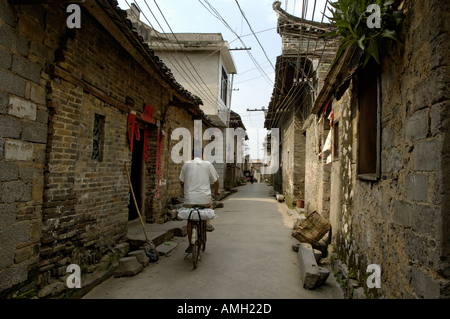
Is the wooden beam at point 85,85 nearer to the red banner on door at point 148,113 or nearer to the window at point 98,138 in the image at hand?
the window at point 98,138

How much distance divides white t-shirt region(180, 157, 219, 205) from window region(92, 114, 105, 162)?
157 centimetres

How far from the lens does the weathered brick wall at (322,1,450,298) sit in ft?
7.17

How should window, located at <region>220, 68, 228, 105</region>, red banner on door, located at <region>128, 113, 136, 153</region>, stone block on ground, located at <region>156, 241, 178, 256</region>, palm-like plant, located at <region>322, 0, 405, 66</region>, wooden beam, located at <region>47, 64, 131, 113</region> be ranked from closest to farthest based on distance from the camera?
1. palm-like plant, located at <region>322, 0, 405, 66</region>
2. wooden beam, located at <region>47, 64, 131, 113</region>
3. stone block on ground, located at <region>156, 241, 178, 256</region>
4. red banner on door, located at <region>128, 113, 136, 153</region>
5. window, located at <region>220, 68, 228, 105</region>

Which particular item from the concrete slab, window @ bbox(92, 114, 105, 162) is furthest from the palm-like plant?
the concrete slab

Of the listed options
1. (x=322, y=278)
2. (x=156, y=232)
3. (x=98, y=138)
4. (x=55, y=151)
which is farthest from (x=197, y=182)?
(x=322, y=278)

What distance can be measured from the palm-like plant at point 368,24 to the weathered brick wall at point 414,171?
0.13 meters

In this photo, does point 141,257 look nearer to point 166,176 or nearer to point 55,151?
point 55,151

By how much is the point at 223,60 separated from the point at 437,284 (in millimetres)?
16447

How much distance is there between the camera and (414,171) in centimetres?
255

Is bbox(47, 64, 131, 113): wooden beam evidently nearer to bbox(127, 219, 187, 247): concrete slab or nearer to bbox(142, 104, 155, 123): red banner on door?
bbox(142, 104, 155, 123): red banner on door

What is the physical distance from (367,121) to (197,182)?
2987 millimetres

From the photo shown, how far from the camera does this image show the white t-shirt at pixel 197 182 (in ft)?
17.3
